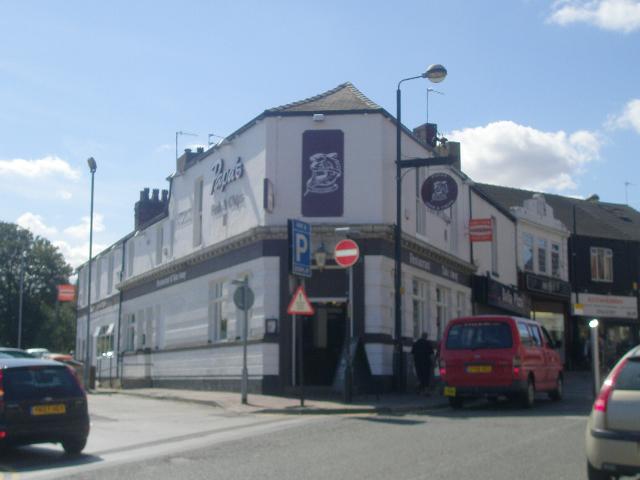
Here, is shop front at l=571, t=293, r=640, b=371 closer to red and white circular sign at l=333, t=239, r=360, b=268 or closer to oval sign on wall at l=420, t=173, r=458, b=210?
oval sign on wall at l=420, t=173, r=458, b=210

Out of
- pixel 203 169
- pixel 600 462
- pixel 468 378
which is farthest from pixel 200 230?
pixel 600 462

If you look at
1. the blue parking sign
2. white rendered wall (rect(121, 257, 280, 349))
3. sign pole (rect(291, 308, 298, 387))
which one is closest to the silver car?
the blue parking sign

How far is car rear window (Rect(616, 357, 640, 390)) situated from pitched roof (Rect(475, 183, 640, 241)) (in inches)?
1280

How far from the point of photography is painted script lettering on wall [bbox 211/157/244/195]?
2625 centimetres

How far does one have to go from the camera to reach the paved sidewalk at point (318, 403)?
60.5 ft

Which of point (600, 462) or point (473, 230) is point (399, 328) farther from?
point (600, 462)

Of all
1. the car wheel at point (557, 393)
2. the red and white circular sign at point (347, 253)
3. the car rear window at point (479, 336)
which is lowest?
the car wheel at point (557, 393)

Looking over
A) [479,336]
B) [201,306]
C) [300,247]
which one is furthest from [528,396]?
[201,306]

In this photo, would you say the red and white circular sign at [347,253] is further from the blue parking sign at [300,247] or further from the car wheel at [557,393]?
the car wheel at [557,393]

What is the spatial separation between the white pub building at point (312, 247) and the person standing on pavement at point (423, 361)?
3.11 ft

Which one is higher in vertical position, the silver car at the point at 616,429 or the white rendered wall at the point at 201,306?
the white rendered wall at the point at 201,306

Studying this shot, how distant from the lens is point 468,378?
18.6 meters

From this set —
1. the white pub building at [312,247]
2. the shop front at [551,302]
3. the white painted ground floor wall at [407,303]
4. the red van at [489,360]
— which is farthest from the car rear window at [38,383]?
the shop front at [551,302]

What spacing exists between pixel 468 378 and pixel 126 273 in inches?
912
